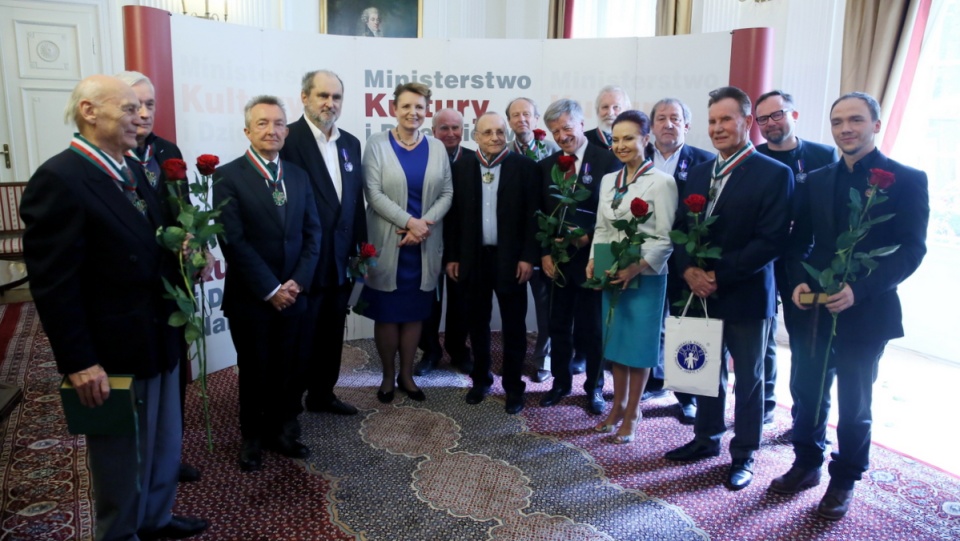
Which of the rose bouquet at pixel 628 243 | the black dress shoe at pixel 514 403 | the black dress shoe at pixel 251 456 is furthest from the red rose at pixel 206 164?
the black dress shoe at pixel 514 403

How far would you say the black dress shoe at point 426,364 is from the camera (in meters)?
4.24

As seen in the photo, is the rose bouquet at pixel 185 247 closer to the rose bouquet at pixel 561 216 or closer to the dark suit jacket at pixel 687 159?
the rose bouquet at pixel 561 216

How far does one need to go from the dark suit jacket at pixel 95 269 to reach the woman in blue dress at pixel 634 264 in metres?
1.91

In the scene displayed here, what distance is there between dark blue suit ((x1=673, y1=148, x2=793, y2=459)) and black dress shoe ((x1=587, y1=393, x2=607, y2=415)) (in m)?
0.81

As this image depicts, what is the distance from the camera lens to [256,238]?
2.81 metres

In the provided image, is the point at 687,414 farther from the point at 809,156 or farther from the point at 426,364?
the point at 426,364

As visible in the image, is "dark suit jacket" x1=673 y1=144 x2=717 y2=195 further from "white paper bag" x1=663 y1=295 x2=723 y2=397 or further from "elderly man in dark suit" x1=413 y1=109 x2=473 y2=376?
"elderly man in dark suit" x1=413 y1=109 x2=473 y2=376

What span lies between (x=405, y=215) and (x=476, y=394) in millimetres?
1096

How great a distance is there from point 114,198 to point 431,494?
1.61m

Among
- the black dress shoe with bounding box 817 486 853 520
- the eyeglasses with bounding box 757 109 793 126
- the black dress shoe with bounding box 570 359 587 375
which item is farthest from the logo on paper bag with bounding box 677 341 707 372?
the black dress shoe with bounding box 570 359 587 375

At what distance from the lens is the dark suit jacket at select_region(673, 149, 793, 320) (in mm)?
2670

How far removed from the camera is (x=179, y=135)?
12.5 ft

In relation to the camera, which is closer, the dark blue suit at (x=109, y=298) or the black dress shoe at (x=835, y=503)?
the dark blue suit at (x=109, y=298)

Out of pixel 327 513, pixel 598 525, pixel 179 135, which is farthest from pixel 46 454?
pixel 598 525
